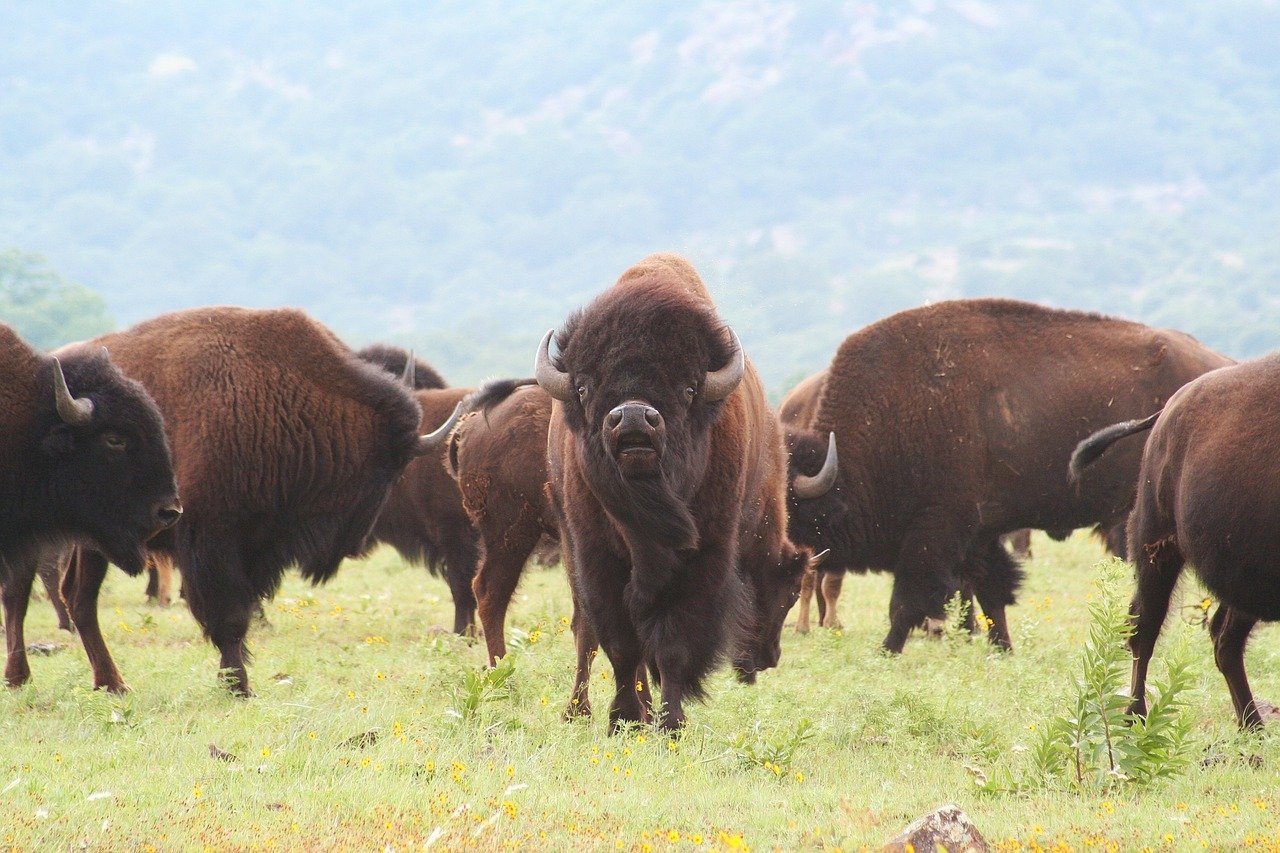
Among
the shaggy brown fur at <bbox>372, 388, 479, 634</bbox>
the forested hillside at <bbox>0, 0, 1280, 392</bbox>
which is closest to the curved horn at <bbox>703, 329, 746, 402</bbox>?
the shaggy brown fur at <bbox>372, 388, 479, 634</bbox>

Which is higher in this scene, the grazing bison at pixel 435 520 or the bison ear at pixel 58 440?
the bison ear at pixel 58 440

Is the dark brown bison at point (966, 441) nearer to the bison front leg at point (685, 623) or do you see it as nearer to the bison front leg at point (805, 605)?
the bison front leg at point (805, 605)

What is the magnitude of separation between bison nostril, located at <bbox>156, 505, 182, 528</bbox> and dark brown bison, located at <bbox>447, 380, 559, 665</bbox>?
6.91ft

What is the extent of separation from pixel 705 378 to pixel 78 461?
3480 millimetres

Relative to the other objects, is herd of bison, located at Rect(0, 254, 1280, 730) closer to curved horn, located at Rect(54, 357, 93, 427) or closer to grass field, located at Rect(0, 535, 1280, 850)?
curved horn, located at Rect(54, 357, 93, 427)

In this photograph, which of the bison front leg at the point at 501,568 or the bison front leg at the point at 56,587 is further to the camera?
the bison front leg at the point at 56,587

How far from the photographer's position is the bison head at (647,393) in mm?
6148

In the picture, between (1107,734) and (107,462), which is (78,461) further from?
(1107,734)

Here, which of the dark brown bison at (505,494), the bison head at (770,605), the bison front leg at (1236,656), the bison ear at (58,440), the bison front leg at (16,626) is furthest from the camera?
the dark brown bison at (505,494)

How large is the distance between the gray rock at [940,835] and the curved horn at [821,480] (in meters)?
5.58

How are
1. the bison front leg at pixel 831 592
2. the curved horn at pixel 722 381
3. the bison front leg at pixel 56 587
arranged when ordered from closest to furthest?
the curved horn at pixel 722 381 → the bison front leg at pixel 56 587 → the bison front leg at pixel 831 592

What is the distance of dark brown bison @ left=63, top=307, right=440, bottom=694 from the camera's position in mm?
8398

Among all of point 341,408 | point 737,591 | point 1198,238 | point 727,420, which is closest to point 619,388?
point 727,420

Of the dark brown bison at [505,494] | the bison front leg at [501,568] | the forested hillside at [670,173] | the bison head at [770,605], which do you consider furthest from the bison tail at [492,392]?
the forested hillside at [670,173]
